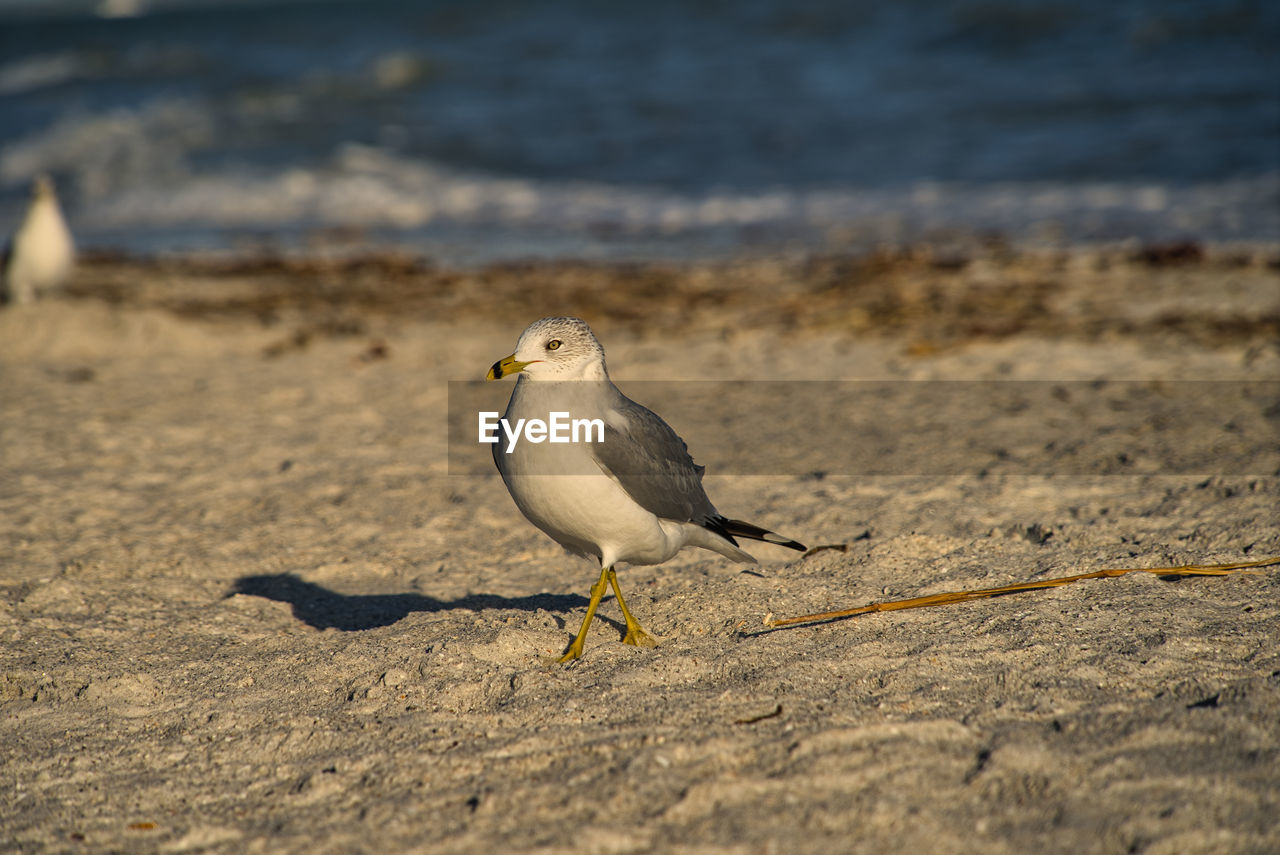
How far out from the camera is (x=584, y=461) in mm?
3109

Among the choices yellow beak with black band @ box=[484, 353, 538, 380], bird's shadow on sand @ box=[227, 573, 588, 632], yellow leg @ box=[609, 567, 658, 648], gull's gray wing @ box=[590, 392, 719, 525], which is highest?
yellow beak with black band @ box=[484, 353, 538, 380]

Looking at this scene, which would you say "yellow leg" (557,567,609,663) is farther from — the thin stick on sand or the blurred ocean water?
the blurred ocean water

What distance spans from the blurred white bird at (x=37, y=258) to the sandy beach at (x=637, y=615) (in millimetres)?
787

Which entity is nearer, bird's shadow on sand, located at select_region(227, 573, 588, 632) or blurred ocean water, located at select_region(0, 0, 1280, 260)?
bird's shadow on sand, located at select_region(227, 573, 588, 632)

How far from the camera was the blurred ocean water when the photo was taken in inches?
477

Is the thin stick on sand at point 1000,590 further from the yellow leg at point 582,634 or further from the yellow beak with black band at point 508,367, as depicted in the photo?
the yellow beak with black band at point 508,367

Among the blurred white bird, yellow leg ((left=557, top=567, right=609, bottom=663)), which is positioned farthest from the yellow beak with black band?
the blurred white bird

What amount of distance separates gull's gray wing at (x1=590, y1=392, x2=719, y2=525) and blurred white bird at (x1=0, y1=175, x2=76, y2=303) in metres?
6.60

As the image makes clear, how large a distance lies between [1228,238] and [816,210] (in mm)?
4234

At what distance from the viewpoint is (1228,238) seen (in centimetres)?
984

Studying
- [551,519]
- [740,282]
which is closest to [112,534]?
[551,519]

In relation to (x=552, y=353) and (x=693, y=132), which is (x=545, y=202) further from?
(x=552, y=353)

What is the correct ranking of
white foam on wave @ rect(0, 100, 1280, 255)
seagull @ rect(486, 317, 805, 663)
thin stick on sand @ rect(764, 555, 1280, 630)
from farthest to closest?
white foam on wave @ rect(0, 100, 1280, 255), thin stick on sand @ rect(764, 555, 1280, 630), seagull @ rect(486, 317, 805, 663)

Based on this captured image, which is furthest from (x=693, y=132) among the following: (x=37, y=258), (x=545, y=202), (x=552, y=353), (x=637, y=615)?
(x=552, y=353)
